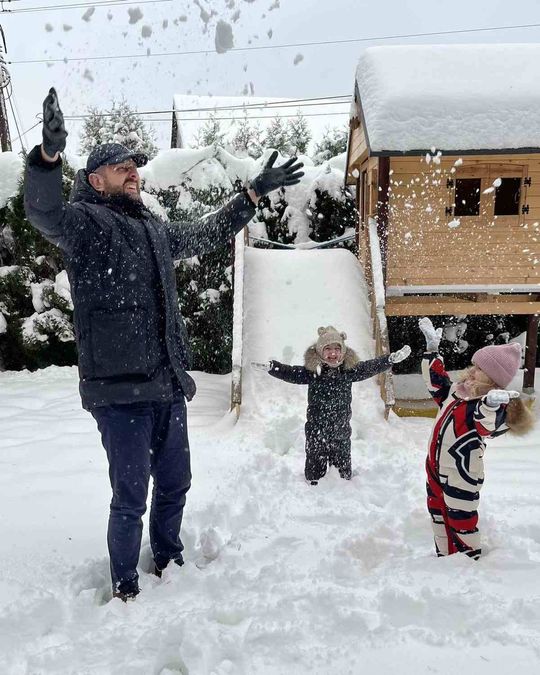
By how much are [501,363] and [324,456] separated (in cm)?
192

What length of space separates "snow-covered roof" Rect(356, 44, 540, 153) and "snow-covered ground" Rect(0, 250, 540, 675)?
373 cm

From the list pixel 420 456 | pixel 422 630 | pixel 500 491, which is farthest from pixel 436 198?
pixel 422 630

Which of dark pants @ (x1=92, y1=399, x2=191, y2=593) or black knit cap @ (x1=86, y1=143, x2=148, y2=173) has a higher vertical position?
black knit cap @ (x1=86, y1=143, x2=148, y2=173)

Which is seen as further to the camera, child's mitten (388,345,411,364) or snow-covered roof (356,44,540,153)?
snow-covered roof (356,44,540,153)

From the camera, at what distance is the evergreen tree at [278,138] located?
16.1m

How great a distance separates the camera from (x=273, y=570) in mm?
2561

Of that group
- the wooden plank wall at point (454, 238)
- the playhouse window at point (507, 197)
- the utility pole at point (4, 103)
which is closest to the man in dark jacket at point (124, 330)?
the wooden plank wall at point (454, 238)

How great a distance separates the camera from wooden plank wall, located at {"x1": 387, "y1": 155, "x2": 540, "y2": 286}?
7.52 metres

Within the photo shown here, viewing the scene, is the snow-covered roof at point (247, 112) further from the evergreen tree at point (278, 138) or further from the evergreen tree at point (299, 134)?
the evergreen tree at point (278, 138)

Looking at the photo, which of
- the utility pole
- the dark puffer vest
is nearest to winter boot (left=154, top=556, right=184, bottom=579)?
the dark puffer vest

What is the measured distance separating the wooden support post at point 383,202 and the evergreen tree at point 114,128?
10.9m

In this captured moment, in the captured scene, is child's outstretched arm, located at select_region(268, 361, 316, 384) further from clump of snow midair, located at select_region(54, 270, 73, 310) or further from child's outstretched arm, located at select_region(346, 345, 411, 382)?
clump of snow midair, located at select_region(54, 270, 73, 310)

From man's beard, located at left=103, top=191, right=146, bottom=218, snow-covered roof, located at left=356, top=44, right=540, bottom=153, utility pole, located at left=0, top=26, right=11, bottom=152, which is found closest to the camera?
man's beard, located at left=103, top=191, right=146, bottom=218

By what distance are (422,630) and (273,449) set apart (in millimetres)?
3083
